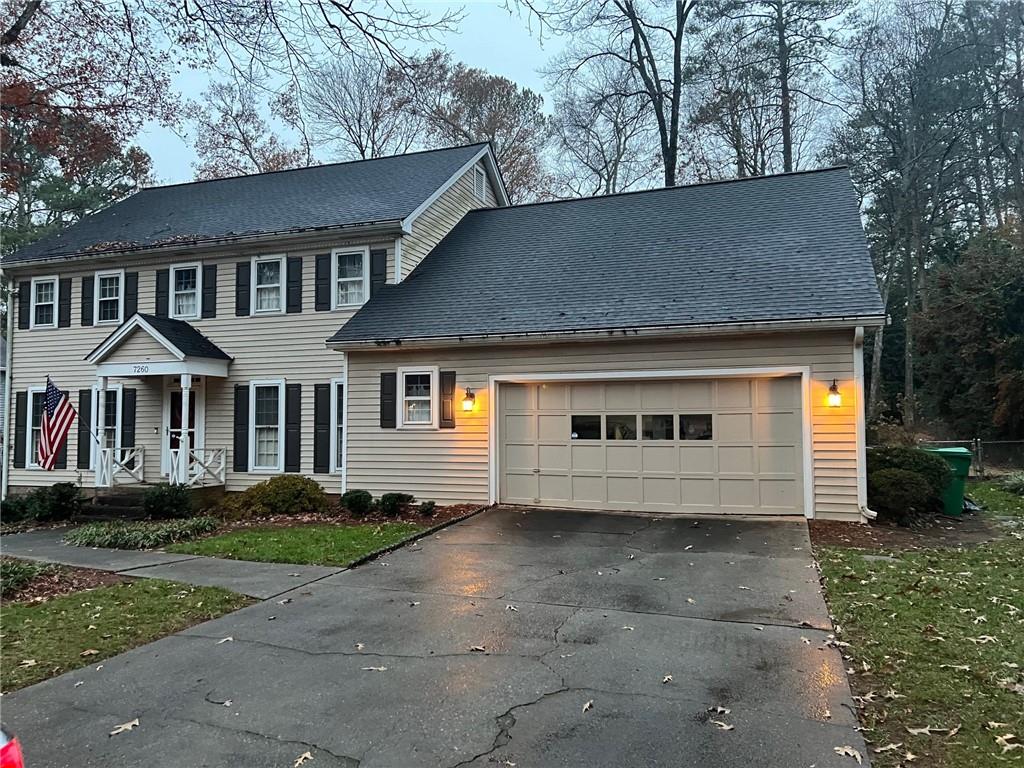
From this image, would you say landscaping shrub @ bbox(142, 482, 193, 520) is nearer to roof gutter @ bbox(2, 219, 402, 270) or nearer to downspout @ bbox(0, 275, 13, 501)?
roof gutter @ bbox(2, 219, 402, 270)

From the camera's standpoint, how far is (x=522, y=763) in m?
3.20

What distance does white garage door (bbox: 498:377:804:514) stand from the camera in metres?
10.0

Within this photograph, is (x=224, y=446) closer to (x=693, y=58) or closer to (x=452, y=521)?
(x=452, y=521)

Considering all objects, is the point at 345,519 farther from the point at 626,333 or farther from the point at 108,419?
the point at 108,419

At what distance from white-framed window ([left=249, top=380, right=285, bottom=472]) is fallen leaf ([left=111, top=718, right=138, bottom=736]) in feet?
33.2

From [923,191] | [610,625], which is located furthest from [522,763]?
[923,191]

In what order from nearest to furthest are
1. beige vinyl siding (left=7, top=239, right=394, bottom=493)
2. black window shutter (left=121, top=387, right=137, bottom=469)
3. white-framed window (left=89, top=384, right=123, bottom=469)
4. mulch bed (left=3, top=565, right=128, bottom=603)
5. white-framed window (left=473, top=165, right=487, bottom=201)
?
1. mulch bed (left=3, top=565, right=128, bottom=603)
2. beige vinyl siding (left=7, top=239, right=394, bottom=493)
3. white-framed window (left=89, top=384, right=123, bottom=469)
4. black window shutter (left=121, top=387, right=137, bottom=469)
5. white-framed window (left=473, top=165, right=487, bottom=201)

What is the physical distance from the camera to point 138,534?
9578mm

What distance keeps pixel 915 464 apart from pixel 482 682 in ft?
28.9

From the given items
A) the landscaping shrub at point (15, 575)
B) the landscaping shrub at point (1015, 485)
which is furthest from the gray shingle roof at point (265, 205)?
the landscaping shrub at point (1015, 485)

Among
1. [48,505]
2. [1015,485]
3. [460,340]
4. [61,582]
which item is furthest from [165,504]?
[1015,485]

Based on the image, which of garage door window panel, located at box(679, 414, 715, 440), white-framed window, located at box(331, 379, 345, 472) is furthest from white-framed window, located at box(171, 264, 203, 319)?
garage door window panel, located at box(679, 414, 715, 440)

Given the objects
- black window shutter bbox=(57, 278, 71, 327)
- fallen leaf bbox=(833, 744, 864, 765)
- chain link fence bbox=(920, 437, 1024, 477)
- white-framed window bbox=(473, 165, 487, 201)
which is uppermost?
white-framed window bbox=(473, 165, 487, 201)

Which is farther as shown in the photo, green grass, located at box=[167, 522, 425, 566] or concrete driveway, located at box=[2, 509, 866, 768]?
green grass, located at box=[167, 522, 425, 566]
